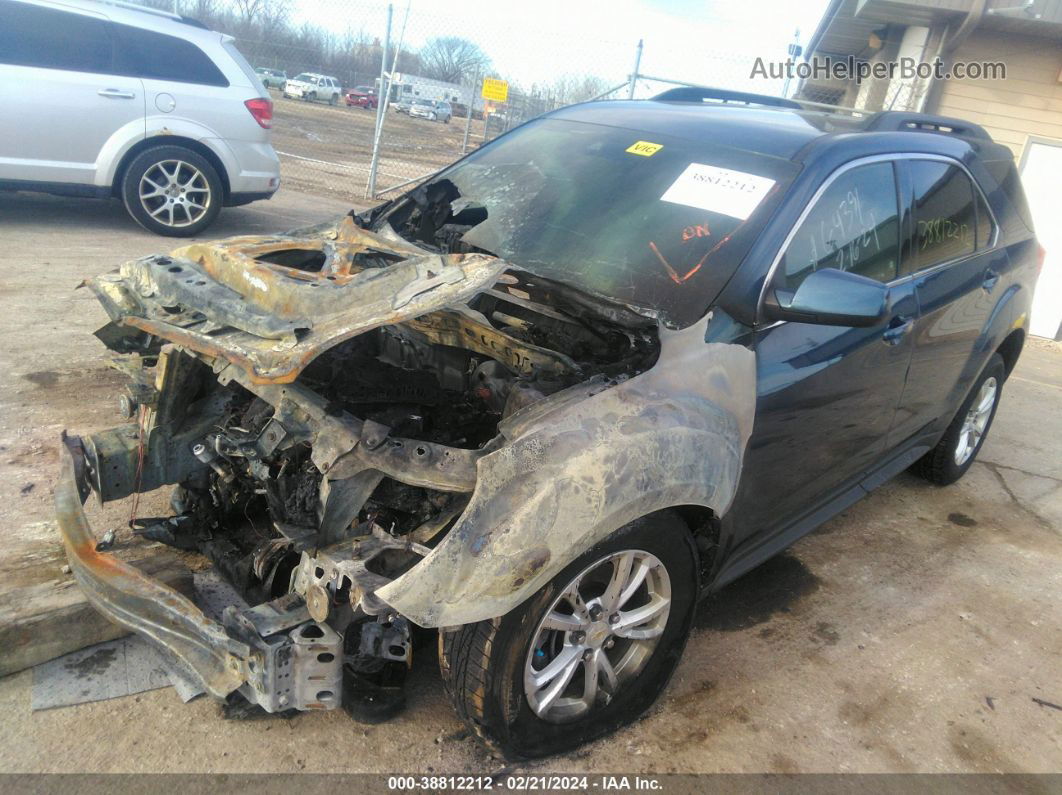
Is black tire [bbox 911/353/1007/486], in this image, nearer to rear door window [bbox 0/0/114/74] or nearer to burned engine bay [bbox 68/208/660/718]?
burned engine bay [bbox 68/208/660/718]

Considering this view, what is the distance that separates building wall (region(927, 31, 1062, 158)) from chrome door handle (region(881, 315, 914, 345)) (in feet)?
30.1

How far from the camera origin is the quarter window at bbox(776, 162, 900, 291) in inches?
110

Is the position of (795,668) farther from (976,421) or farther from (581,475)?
(976,421)

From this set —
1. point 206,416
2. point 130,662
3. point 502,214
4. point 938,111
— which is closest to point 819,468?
point 502,214

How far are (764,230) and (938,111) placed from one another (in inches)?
392

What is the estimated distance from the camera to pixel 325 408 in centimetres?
230

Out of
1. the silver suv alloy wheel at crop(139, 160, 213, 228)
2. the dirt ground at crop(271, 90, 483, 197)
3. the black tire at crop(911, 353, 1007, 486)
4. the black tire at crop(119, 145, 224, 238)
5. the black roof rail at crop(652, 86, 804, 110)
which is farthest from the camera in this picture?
the dirt ground at crop(271, 90, 483, 197)

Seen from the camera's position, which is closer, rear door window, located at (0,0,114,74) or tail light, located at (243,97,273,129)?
rear door window, located at (0,0,114,74)

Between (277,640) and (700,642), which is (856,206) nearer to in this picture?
(700,642)

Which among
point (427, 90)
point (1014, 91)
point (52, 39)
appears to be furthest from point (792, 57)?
Answer: point (427, 90)

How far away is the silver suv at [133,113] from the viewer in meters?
6.90

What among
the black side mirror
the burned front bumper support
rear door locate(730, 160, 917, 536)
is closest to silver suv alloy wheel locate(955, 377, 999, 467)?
rear door locate(730, 160, 917, 536)

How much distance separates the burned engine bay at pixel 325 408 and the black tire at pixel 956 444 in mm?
2771

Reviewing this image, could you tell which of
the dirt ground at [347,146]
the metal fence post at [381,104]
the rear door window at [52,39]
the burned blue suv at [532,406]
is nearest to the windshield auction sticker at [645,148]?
the burned blue suv at [532,406]
